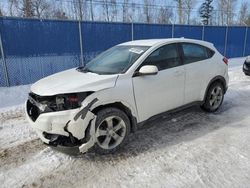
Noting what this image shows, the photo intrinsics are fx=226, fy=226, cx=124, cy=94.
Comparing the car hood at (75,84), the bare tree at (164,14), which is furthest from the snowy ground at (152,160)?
the bare tree at (164,14)

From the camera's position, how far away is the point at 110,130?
11.3ft

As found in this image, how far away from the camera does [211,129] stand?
14.1 ft

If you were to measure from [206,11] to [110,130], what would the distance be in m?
48.2

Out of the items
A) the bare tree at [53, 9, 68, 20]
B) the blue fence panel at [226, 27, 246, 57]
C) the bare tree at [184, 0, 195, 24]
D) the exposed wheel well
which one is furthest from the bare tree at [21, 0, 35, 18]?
the exposed wheel well

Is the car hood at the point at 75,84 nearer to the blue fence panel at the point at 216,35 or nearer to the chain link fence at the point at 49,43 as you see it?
the chain link fence at the point at 49,43

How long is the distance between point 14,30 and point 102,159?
20.5ft

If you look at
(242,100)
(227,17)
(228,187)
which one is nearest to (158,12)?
(227,17)

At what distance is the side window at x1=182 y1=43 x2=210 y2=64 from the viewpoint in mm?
4449

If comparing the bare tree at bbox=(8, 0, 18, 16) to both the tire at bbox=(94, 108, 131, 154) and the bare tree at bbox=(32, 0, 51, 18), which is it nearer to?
the bare tree at bbox=(32, 0, 51, 18)

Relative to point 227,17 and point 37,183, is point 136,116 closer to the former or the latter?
point 37,183

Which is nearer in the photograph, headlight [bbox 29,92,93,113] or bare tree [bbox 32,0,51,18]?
headlight [bbox 29,92,93,113]

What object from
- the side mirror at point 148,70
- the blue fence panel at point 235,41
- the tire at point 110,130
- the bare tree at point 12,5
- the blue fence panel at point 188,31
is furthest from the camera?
the bare tree at point 12,5

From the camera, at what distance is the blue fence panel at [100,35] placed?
364 inches

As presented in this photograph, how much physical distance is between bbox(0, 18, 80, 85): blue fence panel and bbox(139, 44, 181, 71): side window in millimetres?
5514
